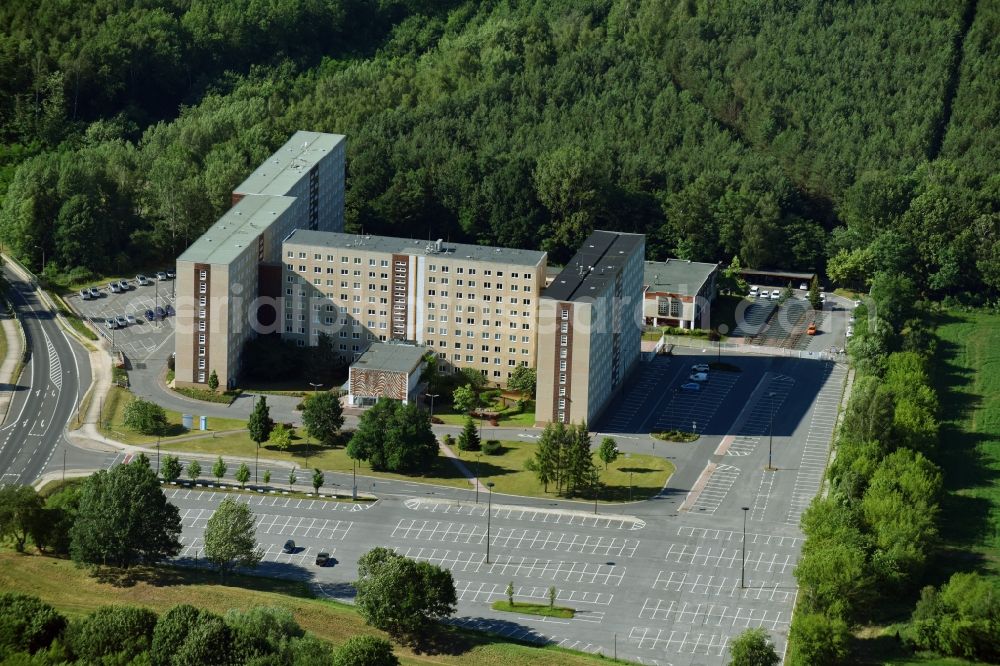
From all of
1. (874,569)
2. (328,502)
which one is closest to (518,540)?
(328,502)

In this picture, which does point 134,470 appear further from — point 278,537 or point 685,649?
point 685,649

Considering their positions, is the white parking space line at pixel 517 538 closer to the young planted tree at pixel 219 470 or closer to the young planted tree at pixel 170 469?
the young planted tree at pixel 219 470

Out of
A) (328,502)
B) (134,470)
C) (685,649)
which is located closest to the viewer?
(685,649)

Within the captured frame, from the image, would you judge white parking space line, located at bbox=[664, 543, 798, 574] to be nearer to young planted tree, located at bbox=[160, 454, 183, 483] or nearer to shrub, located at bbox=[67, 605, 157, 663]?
young planted tree, located at bbox=[160, 454, 183, 483]

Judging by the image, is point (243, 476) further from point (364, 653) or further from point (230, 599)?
point (364, 653)

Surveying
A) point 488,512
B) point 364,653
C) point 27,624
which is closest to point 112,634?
point 27,624

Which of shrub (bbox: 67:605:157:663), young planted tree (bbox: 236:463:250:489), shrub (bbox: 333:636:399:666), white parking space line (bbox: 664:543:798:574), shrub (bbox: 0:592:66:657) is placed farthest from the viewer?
young planted tree (bbox: 236:463:250:489)

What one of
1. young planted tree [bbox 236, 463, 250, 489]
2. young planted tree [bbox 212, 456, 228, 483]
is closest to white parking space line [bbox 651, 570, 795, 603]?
young planted tree [bbox 236, 463, 250, 489]
